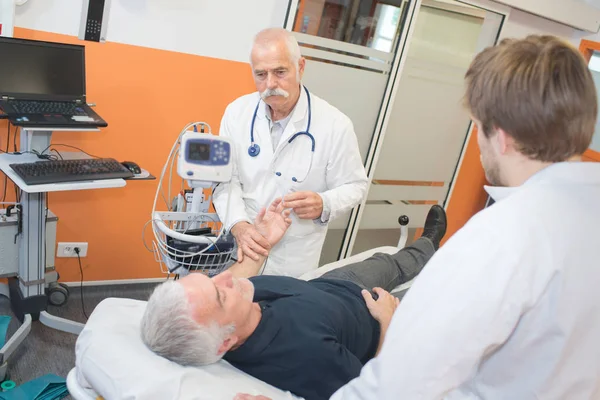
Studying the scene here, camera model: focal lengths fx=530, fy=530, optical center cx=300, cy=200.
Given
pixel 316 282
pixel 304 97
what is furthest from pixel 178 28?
pixel 316 282

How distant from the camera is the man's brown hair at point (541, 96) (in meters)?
0.96

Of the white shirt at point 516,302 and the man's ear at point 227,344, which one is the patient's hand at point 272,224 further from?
the white shirt at point 516,302

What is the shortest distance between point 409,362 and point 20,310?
2198 millimetres

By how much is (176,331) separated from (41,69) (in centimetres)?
152

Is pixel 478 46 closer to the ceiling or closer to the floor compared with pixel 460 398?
closer to the ceiling

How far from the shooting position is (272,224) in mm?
2051

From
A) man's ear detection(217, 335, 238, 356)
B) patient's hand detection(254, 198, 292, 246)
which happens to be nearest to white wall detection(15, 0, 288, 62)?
patient's hand detection(254, 198, 292, 246)

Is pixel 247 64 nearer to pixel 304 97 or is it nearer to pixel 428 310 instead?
pixel 304 97

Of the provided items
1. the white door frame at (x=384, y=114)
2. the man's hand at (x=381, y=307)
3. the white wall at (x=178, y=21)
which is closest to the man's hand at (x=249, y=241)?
the man's hand at (x=381, y=307)

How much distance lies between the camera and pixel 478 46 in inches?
152

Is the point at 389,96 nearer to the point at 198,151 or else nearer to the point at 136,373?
the point at 198,151

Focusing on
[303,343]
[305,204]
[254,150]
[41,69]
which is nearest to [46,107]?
[41,69]

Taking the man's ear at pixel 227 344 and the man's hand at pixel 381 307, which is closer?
the man's ear at pixel 227 344

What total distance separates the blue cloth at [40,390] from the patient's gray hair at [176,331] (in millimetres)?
1044
